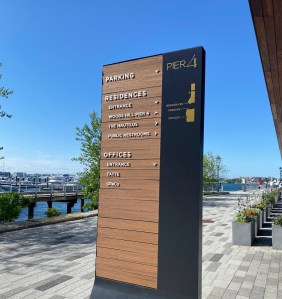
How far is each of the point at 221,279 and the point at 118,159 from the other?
336 cm

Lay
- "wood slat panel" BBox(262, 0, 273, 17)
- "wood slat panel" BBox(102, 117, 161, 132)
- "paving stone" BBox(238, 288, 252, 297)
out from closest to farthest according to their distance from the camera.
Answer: "wood slat panel" BBox(262, 0, 273, 17) → "wood slat panel" BBox(102, 117, 161, 132) → "paving stone" BBox(238, 288, 252, 297)

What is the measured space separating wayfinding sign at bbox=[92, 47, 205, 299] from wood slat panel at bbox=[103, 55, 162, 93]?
0.01 meters

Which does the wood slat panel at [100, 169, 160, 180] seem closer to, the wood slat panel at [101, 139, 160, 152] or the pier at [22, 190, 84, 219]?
the wood slat panel at [101, 139, 160, 152]

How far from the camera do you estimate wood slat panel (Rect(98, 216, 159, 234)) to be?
4508 millimetres

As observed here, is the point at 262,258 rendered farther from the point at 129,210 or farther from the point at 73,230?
the point at 73,230

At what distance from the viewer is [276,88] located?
7742 mm

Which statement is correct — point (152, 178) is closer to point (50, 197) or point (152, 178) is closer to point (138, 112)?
point (138, 112)

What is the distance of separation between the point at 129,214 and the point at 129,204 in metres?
0.15

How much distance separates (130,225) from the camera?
4.70 metres

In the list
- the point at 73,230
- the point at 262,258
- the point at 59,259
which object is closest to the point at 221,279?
the point at 262,258

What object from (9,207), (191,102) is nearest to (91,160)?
(9,207)

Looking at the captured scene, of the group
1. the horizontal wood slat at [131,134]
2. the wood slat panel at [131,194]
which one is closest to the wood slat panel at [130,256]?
the wood slat panel at [131,194]

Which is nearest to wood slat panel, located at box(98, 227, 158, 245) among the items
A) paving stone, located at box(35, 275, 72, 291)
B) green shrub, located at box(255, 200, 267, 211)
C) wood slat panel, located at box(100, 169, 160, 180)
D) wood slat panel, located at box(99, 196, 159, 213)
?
wood slat panel, located at box(99, 196, 159, 213)

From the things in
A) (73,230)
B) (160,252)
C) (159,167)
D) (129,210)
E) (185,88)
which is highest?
(185,88)
